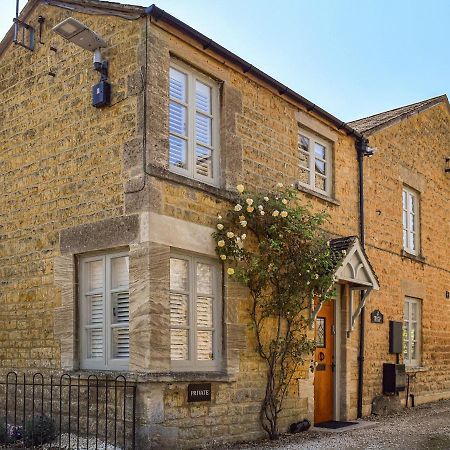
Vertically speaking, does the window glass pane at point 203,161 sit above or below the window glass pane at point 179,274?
above

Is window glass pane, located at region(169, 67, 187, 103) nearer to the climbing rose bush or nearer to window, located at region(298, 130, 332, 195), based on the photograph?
the climbing rose bush

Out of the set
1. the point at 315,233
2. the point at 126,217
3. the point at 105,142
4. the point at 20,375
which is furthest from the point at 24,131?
the point at 315,233

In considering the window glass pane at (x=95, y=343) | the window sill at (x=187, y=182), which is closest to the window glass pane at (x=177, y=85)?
the window sill at (x=187, y=182)

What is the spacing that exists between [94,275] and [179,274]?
114cm

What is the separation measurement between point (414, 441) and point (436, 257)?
670 cm

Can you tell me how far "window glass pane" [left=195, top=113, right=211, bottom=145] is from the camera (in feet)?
29.4

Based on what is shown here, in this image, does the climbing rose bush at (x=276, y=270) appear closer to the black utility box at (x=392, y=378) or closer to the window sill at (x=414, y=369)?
the black utility box at (x=392, y=378)

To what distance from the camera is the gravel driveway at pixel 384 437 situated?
8531 millimetres

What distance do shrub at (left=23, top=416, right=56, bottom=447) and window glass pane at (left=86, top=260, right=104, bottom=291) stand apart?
1758mm

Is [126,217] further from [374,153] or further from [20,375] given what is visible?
[374,153]

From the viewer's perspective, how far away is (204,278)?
28.7ft

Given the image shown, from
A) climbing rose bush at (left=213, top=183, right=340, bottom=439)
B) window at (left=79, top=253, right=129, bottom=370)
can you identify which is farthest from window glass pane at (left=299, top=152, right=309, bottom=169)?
window at (left=79, top=253, right=129, bottom=370)

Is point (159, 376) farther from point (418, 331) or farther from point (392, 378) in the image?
point (418, 331)

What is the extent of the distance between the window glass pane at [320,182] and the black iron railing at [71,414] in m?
5.13
